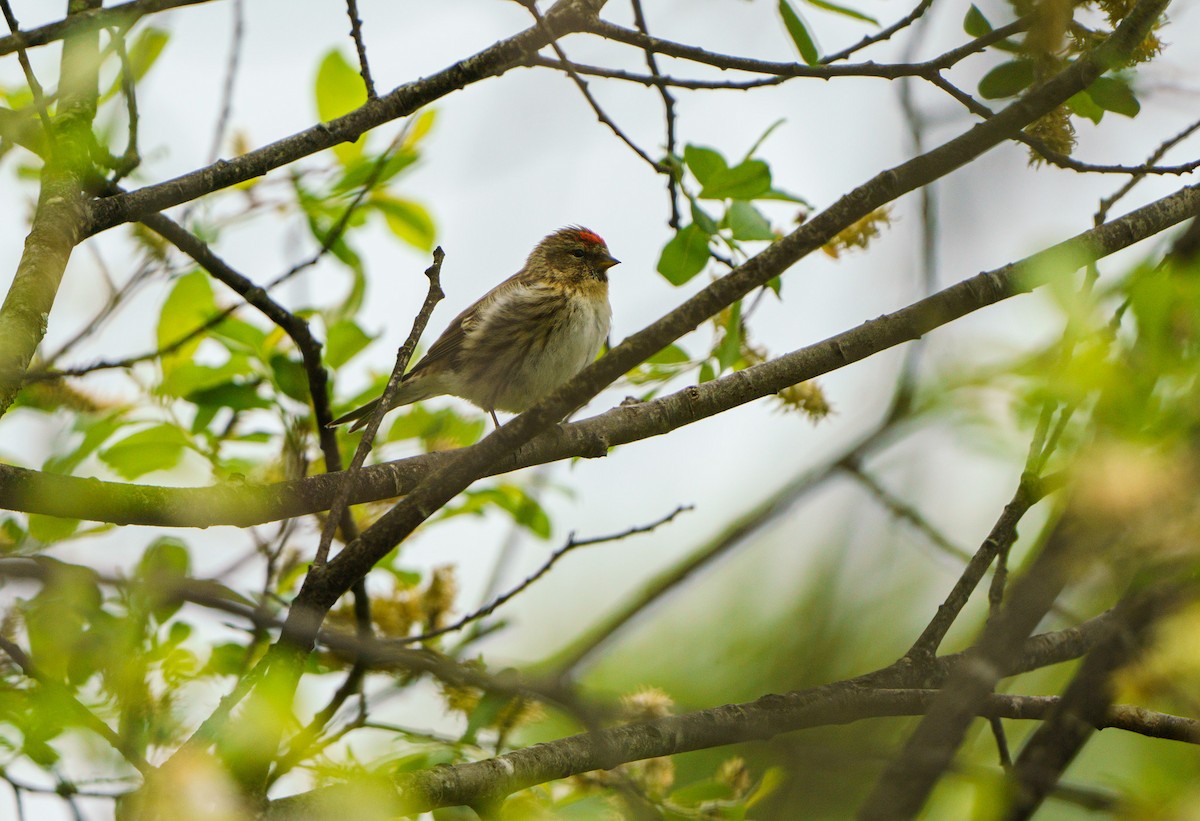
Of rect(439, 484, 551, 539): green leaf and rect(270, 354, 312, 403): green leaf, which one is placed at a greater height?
rect(270, 354, 312, 403): green leaf

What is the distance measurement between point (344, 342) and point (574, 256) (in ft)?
9.42

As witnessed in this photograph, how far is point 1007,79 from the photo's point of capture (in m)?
3.71

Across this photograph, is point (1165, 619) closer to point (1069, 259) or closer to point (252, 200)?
point (1069, 259)

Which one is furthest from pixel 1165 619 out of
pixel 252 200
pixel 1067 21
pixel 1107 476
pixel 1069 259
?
pixel 252 200

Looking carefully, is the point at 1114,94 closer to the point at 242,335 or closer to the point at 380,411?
the point at 380,411

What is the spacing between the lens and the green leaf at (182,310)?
4.39m

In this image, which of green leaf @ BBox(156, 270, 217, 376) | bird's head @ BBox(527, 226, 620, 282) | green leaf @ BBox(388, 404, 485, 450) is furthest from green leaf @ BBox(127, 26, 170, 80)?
bird's head @ BBox(527, 226, 620, 282)

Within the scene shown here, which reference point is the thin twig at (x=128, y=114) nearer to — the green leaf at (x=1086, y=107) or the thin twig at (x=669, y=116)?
the thin twig at (x=669, y=116)

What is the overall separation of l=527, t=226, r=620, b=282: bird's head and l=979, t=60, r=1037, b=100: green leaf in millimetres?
3349

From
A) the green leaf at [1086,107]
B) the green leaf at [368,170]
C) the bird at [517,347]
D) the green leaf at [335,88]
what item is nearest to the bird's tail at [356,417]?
the bird at [517,347]

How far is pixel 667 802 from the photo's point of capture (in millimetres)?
3320

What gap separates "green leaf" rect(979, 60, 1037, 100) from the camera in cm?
370

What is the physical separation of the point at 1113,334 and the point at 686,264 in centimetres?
192

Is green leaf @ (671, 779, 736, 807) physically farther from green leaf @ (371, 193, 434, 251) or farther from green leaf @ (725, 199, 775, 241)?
green leaf @ (371, 193, 434, 251)
